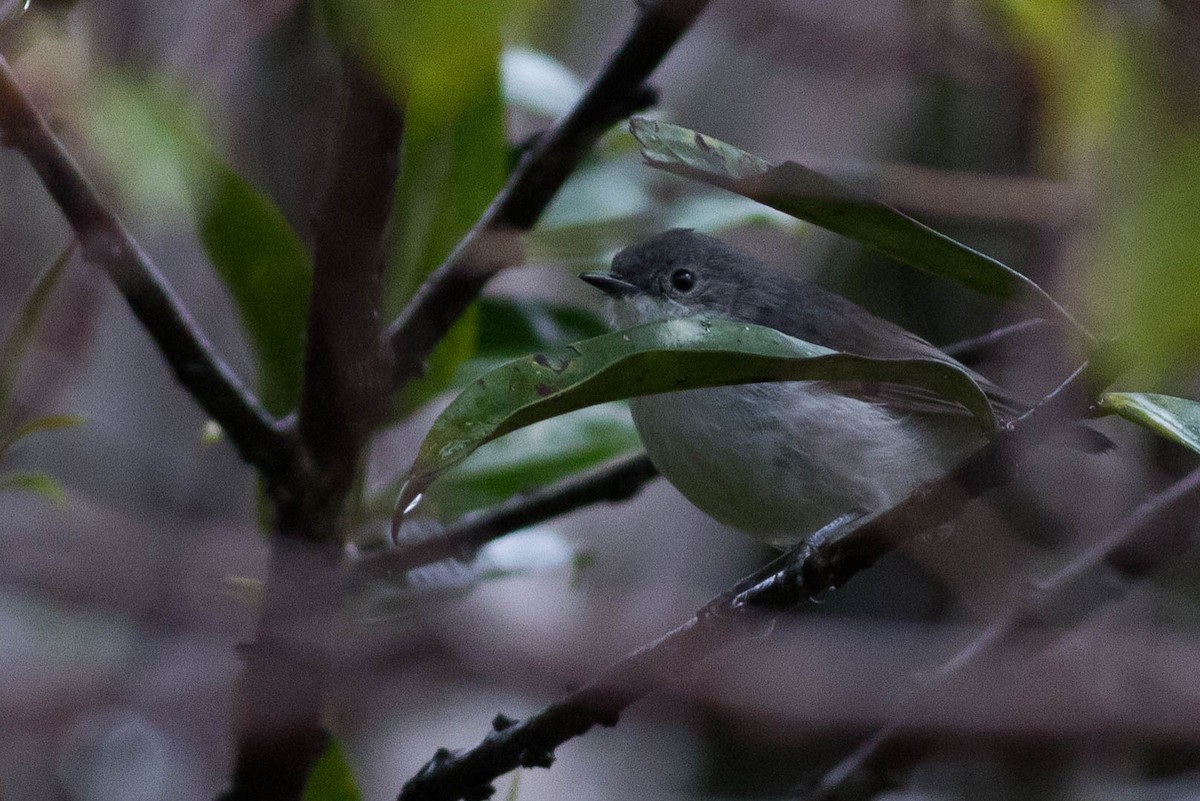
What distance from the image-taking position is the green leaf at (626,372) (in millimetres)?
1167

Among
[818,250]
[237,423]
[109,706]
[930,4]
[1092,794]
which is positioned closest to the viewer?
[237,423]

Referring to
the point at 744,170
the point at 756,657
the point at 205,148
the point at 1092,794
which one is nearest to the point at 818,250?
the point at 1092,794

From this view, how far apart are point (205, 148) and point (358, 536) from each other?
874 millimetres

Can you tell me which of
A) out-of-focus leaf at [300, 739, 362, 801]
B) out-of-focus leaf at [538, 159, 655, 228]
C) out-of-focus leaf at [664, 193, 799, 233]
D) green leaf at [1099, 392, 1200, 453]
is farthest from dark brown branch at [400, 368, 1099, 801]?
out-of-focus leaf at [538, 159, 655, 228]

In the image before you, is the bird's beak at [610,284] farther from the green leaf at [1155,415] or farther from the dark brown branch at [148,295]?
the green leaf at [1155,415]

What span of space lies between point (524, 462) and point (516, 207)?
0.66 m

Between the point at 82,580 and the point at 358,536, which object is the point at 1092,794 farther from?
the point at 82,580

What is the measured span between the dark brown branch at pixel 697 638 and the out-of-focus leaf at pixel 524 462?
2.97 feet

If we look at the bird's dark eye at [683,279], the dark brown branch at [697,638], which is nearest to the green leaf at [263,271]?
the dark brown branch at [697,638]

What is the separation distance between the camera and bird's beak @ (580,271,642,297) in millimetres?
3088

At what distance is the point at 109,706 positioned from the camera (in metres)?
3.67


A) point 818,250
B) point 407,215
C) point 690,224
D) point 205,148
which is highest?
point 205,148

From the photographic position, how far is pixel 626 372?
1.20 metres

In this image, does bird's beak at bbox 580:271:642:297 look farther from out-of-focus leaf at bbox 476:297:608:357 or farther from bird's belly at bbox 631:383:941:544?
bird's belly at bbox 631:383:941:544
